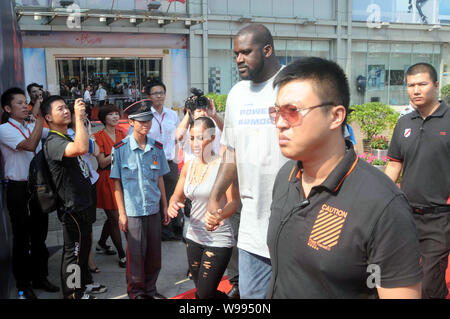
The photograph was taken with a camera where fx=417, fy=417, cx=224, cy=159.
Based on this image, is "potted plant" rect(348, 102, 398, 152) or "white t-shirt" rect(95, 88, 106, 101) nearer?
"potted plant" rect(348, 102, 398, 152)

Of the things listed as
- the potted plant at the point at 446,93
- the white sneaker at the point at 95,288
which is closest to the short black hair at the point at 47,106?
the white sneaker at the point at 95,288

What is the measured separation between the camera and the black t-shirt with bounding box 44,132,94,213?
11.3 ft

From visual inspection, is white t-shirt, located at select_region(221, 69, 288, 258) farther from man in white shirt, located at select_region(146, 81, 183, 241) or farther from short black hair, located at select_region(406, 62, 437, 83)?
man in white shirt, located at select_region(146, 81, 183, 241)

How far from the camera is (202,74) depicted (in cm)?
1734

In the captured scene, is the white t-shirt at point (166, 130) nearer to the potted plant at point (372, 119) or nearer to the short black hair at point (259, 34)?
the short black hair at point (259, 34)

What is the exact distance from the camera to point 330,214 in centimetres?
146

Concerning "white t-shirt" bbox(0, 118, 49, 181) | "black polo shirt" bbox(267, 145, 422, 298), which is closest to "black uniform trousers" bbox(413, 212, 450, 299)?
"black polo shirt" bbox(267, 145, 422, 298)

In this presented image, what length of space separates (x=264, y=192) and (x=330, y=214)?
0.97m

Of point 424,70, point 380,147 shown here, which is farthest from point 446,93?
point 424,70

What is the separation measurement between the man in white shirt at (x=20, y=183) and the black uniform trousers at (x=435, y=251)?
3.29m

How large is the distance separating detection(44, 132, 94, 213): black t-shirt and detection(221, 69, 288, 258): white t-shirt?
5.44 ft

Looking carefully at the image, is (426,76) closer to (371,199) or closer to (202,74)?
(371,199)

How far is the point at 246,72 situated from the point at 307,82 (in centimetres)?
99

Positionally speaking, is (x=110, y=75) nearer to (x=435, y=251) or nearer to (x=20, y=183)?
(x=20, y=183)
